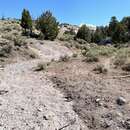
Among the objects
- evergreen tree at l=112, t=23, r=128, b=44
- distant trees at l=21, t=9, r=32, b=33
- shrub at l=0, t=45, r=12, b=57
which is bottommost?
shrub at l=0, t=45, r=12, b=57

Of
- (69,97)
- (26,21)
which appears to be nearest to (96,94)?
(69,97)

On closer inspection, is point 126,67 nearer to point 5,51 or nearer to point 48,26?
point 5,51

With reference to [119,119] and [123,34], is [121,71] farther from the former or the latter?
[123,34]

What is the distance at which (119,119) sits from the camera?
29.3 feet

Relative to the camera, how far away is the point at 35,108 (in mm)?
10336

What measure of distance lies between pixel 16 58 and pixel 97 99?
56.8 ft

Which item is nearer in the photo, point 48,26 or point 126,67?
point 126,67

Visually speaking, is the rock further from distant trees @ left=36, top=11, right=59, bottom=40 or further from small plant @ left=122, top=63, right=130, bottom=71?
distant trees @ left=36, top=11, right=59, bottom=40

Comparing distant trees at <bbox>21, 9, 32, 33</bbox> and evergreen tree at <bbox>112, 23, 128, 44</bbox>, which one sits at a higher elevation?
distant trees at <bbox>21, 9, 32, 33</bbox>

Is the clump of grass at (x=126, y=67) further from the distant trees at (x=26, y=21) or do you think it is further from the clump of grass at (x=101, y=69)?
the distant trees at (x=26, y=21)

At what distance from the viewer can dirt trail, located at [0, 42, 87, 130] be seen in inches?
351

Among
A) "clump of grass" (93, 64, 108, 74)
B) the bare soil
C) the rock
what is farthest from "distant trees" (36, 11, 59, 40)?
the rock

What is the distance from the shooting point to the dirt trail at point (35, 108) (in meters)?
8.91

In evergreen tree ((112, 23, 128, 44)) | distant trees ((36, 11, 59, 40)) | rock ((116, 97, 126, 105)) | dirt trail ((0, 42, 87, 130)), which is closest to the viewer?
dirt trail ((0, 42, 87, 130))
